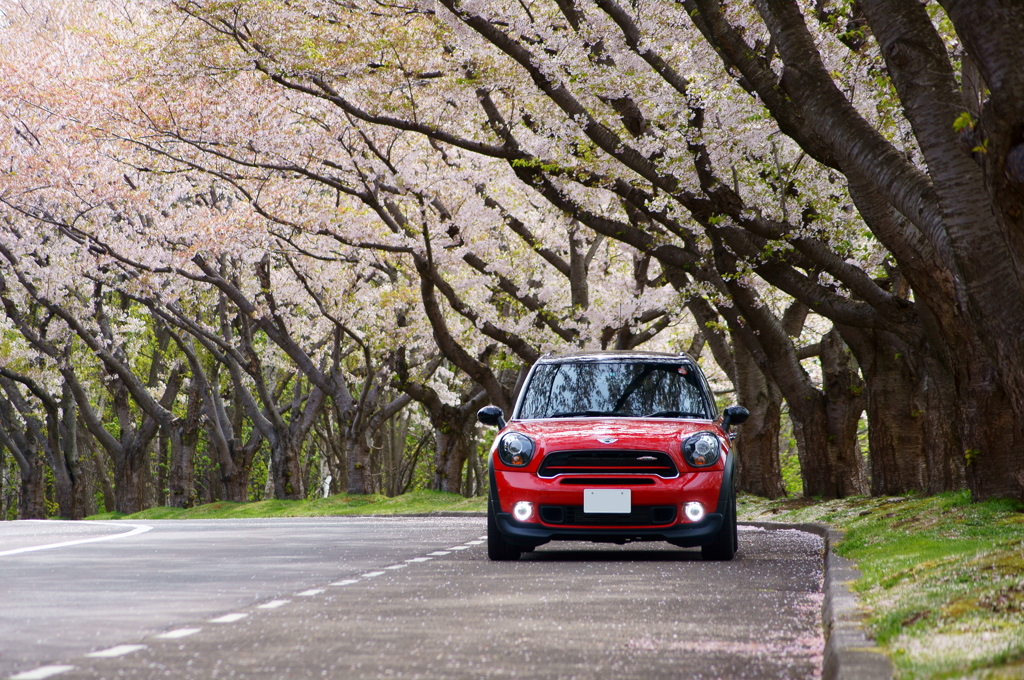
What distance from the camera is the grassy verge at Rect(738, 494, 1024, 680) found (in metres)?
5.16

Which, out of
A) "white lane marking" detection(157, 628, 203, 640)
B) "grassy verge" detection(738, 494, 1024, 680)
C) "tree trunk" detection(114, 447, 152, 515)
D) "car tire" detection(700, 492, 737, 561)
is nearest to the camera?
"grassy verge" detection(738, 494, 1024, 680)

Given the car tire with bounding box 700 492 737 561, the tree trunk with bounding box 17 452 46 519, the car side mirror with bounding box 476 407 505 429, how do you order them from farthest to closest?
1. the tree trunk with bounding box 17 452 46 519
2. the car side mirror with bounding box 476 407 505 429
3. the car tire with bounding box 700 492 737 561

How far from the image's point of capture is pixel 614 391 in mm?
13234

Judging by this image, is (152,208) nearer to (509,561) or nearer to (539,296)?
(539,296)

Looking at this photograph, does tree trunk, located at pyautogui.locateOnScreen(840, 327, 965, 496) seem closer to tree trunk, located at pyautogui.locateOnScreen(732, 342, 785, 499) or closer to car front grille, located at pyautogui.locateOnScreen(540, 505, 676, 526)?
tree trunk, located at pyautogui.locateOnScreen(732, 342, 785, 499)

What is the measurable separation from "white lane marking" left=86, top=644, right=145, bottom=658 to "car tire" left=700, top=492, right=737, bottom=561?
6469 mm

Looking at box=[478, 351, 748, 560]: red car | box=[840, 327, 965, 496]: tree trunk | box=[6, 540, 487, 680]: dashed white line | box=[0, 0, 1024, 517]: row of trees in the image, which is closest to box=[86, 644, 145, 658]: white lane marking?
box=[6, 540, 487, 680]: dashed white line

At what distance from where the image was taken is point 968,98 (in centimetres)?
1021

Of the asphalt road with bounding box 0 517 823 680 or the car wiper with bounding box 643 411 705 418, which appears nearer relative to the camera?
the asphalt road with bounding box 0 517 823 680

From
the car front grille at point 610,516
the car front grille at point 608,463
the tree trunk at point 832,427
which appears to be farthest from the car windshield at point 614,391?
the tree trunk at point 832,427

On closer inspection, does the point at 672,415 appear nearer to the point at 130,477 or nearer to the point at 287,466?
the point at 287,466

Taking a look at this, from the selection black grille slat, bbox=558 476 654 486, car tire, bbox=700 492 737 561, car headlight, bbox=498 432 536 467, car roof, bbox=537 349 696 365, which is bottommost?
car tire, bbox=700 492 737 561

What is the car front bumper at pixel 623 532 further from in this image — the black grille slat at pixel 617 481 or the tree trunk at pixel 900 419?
the tree trunk at pixel 900 419

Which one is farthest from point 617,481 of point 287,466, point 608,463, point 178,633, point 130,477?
point 130,477
